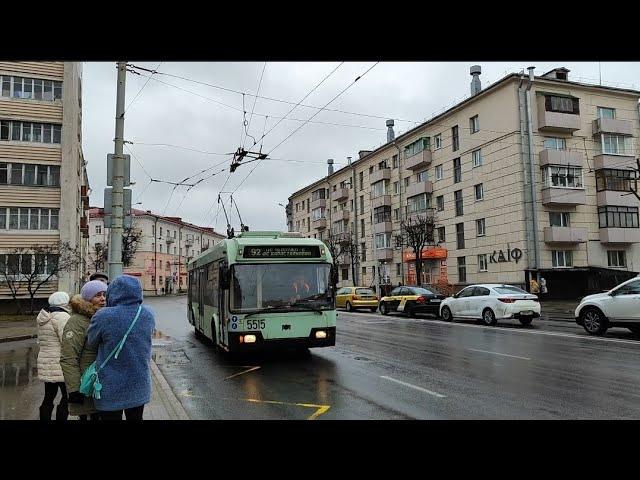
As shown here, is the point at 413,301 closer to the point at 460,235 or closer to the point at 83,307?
the point at 460,235

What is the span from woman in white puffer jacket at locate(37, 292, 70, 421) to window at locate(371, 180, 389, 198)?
166ft

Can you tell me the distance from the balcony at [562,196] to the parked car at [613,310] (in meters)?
22.3

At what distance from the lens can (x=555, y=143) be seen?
38.8 meters

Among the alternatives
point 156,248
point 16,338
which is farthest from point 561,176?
point 156,248

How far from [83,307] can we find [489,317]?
18.3 meters

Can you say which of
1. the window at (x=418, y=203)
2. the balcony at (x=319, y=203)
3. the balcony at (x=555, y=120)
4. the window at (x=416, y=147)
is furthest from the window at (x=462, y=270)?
the balcony at (x=319, y=203)

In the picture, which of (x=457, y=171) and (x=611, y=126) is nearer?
(x=611, y=126)

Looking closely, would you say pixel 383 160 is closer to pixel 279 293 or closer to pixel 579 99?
pixel 579 99
